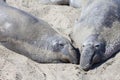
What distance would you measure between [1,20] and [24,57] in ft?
2.69

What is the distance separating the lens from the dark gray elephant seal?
5.45 meters

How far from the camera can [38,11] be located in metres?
7.17

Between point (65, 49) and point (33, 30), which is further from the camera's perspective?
point (33, 30)

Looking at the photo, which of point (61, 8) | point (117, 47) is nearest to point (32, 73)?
point (117, 47)

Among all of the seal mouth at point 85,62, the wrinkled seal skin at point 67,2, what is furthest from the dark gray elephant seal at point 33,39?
the wrinkled seal skin at point 67,2

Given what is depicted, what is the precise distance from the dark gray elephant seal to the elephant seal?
21cm

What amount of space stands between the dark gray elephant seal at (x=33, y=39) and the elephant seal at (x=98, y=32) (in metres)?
0.21

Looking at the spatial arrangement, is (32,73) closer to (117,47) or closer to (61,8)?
(117,47)

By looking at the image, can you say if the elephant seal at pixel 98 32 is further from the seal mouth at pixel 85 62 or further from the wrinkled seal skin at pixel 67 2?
the wrinkled seal skin at pixel 67 2

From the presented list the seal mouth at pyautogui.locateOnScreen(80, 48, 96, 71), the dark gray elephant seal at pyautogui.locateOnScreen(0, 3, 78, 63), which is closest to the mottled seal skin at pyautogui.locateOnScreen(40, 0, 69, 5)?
the dark gray elephant seal at pyautogui.locateOnScreen(0, 3, 78, 63)

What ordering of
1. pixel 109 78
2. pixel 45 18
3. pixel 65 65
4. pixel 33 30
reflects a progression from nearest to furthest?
pixel 109 78
pixel 65 65
pixel 33 30
pixel 45 18

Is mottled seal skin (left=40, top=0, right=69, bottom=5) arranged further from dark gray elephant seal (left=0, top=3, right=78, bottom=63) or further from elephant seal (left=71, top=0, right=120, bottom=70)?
dark gray elephant seal (left=0, top=3, right=78, bottom=63)

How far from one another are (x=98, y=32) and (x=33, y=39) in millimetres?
918

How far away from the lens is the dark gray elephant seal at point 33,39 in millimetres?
5445
